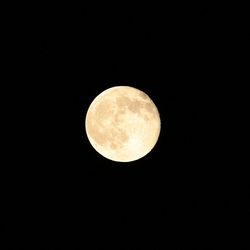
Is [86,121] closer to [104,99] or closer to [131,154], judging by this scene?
[104,99]

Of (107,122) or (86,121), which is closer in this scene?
(107,122)

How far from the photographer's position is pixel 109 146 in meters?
6.76

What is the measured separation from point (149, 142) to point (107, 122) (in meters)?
0.83

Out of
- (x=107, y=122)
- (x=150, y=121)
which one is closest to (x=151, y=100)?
(x=150, y=121)

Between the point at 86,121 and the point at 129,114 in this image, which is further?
the point at 86,121

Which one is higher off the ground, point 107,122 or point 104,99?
point 104,99

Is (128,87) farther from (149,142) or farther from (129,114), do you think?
(149,142)

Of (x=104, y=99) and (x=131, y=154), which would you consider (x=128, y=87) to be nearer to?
(x=104, y=99)

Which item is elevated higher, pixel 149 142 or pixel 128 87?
pixel 128 87

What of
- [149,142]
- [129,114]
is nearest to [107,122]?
[129,114]

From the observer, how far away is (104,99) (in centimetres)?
682

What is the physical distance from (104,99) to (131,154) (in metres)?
1.08

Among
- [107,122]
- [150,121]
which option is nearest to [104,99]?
[107,122]

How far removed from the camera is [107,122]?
6.65m
